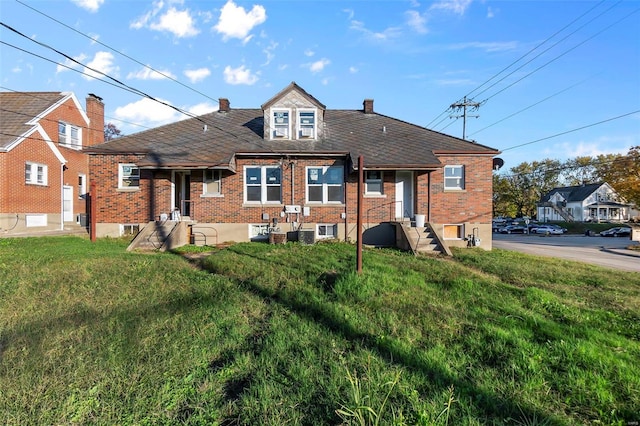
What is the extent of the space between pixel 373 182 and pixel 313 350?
11.3m

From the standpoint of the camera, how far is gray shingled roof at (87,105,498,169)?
13.8 metres

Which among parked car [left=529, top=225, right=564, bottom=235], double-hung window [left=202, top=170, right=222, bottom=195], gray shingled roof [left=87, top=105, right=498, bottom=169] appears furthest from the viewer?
parked car [left=529, top=225, right=564, bottom=235]

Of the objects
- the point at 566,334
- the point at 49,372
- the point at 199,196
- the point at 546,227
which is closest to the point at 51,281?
the point at 49,372

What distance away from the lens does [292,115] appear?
15.1m

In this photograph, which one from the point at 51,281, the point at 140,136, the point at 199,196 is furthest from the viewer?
the point at 140,136

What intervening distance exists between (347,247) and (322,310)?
7174mm

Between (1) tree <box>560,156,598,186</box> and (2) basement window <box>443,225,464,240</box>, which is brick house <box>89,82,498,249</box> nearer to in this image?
(2) basement window <box>443,225,464,240</box>

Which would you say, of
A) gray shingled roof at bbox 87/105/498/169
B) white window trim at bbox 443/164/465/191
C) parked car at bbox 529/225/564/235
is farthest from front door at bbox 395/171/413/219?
parked car at bbox 529/225/564/235

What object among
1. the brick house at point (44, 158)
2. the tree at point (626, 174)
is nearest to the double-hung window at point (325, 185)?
the brick house at point (44, 158)

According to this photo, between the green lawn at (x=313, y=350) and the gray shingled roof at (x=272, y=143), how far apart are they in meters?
7.14

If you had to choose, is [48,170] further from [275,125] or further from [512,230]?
[512,230]

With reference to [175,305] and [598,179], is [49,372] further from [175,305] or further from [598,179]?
[598,179]

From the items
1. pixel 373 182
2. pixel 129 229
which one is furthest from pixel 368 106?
pixel 129 229

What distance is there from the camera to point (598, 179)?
68875mm
